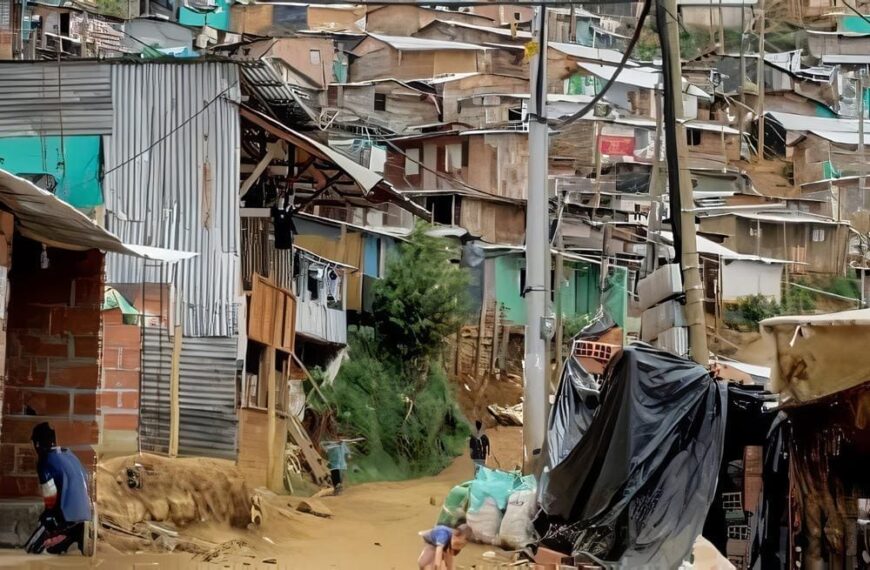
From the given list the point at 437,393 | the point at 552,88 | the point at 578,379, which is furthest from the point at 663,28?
the point at 552,88

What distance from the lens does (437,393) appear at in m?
35.8

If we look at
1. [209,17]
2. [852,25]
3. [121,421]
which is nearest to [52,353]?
[121,421]

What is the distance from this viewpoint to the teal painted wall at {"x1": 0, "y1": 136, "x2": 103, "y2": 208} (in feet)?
64.4

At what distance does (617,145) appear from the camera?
5112 centimetres

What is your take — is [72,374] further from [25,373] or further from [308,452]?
[308,452]

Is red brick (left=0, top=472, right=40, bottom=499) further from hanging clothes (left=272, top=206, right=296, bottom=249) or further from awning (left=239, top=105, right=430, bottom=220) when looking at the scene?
hanging clothes (left=272, top=206, right=296, bottom=249)

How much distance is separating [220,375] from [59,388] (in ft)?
22.9

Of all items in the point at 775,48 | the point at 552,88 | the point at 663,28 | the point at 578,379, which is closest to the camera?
the point at 663,28

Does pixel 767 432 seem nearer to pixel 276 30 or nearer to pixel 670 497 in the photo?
pixel 670 497

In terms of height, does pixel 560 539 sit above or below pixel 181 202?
below

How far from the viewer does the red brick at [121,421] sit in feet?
54.2

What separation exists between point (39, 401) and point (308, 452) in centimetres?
1274

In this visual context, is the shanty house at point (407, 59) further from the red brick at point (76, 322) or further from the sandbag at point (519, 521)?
the red brick at point (76, 322)

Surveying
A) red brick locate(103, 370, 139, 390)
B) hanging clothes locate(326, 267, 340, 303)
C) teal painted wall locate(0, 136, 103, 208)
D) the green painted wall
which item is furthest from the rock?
the green painted wall
